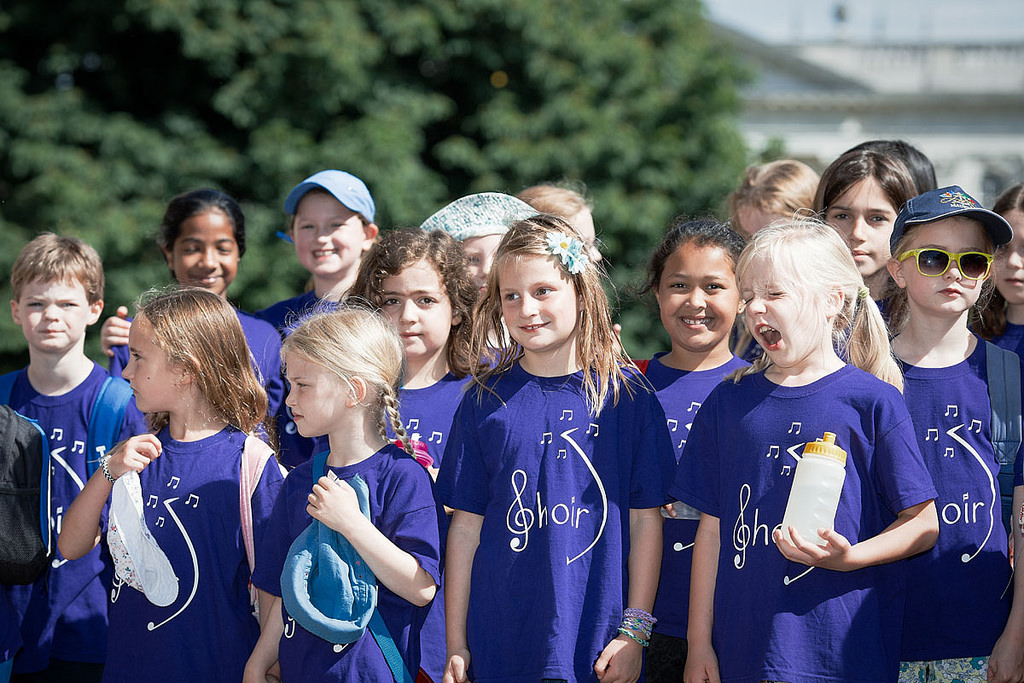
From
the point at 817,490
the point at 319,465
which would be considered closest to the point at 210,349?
the point at 319,465

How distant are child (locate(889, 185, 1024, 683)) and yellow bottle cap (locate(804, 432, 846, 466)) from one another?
568 millimetres

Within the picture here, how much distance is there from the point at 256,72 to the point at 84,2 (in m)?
2.19

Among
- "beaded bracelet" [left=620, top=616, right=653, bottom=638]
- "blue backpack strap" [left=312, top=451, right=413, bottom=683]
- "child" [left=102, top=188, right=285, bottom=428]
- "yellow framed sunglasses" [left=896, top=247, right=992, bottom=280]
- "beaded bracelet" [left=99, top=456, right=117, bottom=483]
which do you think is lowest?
"blue backpack strap" [left=312, top=451, right=413, bottom=683]

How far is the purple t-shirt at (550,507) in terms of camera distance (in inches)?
116

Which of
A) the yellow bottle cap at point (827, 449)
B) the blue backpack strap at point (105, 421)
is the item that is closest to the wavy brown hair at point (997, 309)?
the yellow bottle cap at point (827, 449)

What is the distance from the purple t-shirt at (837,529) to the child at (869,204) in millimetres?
1183

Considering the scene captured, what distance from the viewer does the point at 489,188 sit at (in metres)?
13.5

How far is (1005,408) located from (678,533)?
108 cm

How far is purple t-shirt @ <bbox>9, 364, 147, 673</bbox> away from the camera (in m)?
3.82

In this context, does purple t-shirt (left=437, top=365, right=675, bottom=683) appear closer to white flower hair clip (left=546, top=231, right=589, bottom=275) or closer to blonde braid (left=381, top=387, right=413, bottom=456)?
blonde braid (left=381, top=387, right=413, bottom=456)

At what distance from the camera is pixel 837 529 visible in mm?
2809

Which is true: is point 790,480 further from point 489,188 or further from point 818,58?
point 818,58

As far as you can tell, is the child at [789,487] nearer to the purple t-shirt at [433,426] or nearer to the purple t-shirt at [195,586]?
the purple t-shirt at [433,426]

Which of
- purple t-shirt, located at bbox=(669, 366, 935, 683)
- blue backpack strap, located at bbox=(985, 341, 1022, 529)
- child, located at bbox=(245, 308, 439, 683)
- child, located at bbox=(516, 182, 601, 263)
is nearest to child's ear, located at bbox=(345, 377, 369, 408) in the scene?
child, located at bbox=(245, 308, 439, 683)
